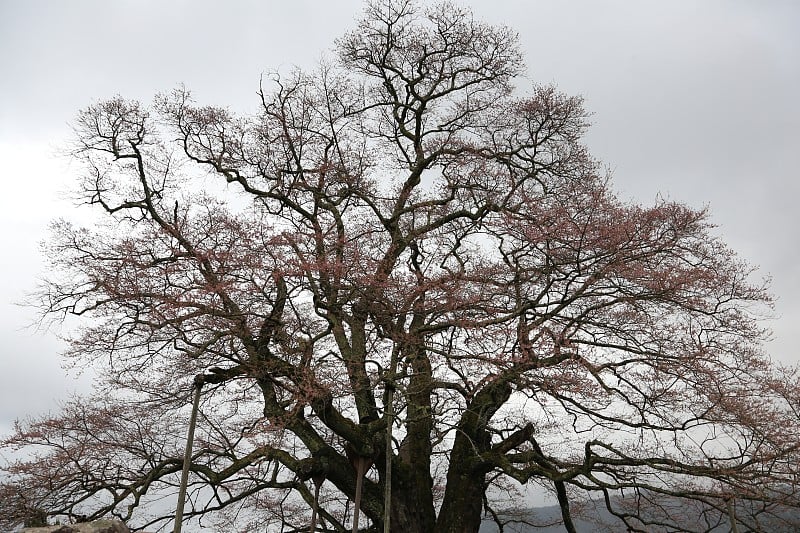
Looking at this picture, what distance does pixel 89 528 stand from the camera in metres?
8.70

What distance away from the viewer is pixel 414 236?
12.0 metres

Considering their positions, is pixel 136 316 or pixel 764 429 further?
pixel 136 316

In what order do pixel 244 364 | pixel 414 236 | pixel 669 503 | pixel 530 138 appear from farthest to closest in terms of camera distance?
pixel 530 138
pixel 414 236
pixel 669 503
pixel 244 364

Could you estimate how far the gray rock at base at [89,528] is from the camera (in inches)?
331

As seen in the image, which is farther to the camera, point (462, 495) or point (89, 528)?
point (462, 495)

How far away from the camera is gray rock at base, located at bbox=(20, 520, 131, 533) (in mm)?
8414

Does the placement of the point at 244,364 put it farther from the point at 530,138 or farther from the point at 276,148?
the point at 530,138

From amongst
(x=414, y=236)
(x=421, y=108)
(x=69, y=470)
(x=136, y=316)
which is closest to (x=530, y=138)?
(x=421, y=108)

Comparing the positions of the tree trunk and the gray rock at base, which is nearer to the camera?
the gray rock at base

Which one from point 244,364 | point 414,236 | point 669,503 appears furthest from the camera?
point 414,236

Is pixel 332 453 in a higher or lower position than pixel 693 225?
lower

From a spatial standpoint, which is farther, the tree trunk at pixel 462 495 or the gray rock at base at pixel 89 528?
the tree trunk at pixel 462 495

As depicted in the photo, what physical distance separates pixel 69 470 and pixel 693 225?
1041 cm

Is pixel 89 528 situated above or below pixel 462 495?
below
